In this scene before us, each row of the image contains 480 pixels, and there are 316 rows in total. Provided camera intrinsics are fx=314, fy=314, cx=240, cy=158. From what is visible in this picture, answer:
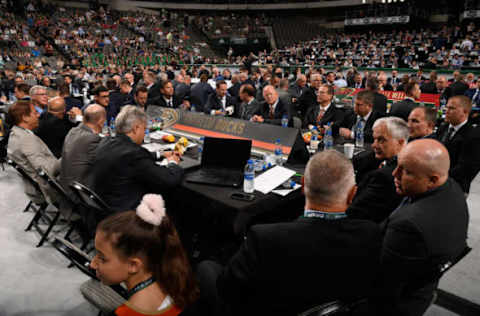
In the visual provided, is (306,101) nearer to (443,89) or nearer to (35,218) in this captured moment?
(443,89)

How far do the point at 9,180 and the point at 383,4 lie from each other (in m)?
25.8

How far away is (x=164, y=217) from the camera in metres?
1.36

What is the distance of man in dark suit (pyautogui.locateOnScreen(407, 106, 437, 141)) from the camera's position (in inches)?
128

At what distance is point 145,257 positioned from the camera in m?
1.30

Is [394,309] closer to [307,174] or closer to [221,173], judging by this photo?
[307,174]

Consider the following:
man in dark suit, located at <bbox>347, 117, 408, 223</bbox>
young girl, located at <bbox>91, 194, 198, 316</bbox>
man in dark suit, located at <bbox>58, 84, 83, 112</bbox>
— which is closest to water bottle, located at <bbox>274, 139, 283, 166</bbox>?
man in dark suit, located at <bbox>347, 117, 408, 223</bbox>

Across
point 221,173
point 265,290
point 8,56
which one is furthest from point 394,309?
point 8,56

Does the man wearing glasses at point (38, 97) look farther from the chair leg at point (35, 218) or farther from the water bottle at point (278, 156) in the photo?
the water bottle at point (278, 156)

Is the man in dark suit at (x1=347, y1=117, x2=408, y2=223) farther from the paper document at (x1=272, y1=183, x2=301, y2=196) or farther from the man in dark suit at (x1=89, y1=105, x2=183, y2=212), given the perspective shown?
the man in dark suit at (x1=89, y1=105, x2=183, y2=212)

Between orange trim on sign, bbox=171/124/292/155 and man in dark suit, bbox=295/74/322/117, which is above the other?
Result: man in dark suit, bbox=295/74/322/117

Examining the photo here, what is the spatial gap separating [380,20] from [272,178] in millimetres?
24269

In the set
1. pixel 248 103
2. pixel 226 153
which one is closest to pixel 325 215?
pixel 226 153

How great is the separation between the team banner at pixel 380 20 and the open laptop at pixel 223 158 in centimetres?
2361

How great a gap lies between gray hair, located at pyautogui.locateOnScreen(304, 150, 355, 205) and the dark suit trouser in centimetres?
67
